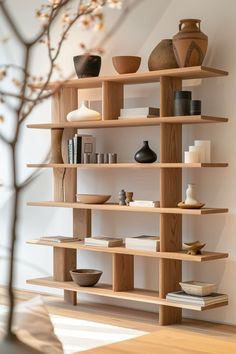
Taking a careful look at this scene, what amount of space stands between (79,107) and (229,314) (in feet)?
6.77

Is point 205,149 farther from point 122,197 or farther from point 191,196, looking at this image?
point 122,197

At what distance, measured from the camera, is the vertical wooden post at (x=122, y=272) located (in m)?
5.09

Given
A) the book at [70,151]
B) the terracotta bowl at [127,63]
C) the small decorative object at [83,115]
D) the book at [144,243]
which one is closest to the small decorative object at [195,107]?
the terracotta bowl at [127,63]

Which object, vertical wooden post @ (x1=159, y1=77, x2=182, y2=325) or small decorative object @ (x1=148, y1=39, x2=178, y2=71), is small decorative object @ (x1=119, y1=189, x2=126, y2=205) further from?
small decorative object @ (x1=148, y1=39, x2=178, y2=71)

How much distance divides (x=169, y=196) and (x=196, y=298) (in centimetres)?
72

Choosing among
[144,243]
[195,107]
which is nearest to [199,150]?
[195,107]

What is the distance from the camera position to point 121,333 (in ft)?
15.2

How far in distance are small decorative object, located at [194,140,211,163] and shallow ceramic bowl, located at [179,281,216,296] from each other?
2.75ft

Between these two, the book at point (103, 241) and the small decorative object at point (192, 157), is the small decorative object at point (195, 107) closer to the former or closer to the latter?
the small decorative object at point (192, 157)

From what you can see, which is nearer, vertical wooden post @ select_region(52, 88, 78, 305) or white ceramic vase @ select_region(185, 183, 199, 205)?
white ceramic vase @ select_region(185, 183, 199, 205)

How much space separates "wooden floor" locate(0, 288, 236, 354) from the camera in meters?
1.89

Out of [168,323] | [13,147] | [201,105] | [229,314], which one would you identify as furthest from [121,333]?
[13,147]

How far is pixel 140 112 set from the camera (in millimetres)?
4906

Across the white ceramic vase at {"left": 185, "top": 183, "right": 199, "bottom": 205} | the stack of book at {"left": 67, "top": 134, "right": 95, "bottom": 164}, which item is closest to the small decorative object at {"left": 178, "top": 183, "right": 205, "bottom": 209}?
the white ceramic vase at {"left": 185, "top": 183, "right": 199, "bottom": 205}
